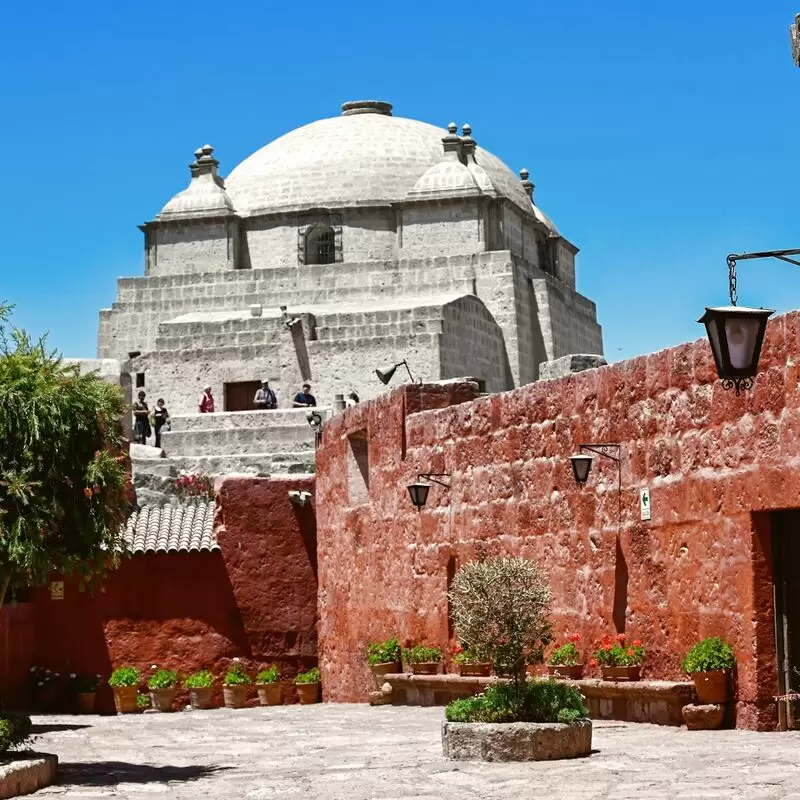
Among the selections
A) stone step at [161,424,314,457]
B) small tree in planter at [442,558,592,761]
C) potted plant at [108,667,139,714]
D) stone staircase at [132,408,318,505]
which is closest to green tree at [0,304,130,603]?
small tree in planter at [442,558,592,761]

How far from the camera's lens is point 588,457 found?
1388cm

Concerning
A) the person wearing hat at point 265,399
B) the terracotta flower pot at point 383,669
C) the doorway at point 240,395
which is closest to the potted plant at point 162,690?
the terracotta flower pot at point 383,669

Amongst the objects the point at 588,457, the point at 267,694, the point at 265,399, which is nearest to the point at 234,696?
the point at 267,694

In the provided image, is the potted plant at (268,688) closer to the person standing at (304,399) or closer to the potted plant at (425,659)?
the potted plant at (425,659)

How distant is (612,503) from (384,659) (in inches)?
Result: 202

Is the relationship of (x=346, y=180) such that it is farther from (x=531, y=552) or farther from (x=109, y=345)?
(x=531, y=552)

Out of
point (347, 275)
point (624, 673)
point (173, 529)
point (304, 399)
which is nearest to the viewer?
point (624, 673)

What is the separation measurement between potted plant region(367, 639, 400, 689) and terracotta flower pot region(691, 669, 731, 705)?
6345 millimetres

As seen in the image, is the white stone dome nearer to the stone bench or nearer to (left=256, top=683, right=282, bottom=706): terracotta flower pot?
(left=256, top=683, right=282, bottom=706): terracotta flower pot

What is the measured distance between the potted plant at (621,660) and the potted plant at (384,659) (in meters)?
4.88

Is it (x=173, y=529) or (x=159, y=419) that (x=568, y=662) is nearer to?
(x=173, y=529)

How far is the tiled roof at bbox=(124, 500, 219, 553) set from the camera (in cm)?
2142

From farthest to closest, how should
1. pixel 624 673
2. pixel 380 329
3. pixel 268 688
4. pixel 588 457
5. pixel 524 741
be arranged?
1. pixel 380 329
2. pixel 268 688
3. pixel 588 457
4. pixel 624 673
5. pixel 524 741

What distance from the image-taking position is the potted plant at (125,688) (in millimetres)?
20594
